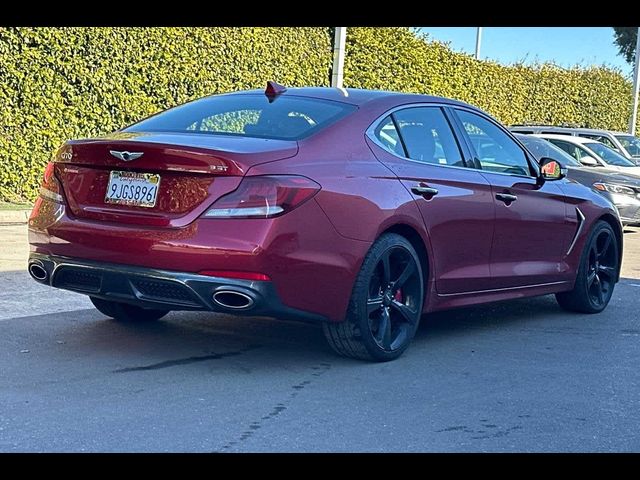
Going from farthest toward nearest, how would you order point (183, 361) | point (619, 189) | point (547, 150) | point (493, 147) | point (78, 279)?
point (547, 150) → point (619, 189) → point (493, 147) → point (183, 361) → point (78, 279)

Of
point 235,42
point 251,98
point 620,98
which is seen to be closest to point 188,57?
point 235,42

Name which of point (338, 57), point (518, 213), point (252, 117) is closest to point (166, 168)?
point (252, 117)

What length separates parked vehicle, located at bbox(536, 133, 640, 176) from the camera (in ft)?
55.3

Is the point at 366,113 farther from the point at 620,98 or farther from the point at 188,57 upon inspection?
the point at 620,98

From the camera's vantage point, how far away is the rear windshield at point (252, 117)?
6.08 m

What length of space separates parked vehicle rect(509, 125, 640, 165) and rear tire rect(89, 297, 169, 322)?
12.8 meters

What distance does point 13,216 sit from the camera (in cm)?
1320

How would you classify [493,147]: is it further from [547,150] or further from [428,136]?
[547,150]

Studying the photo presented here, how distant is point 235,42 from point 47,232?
11.1 metres

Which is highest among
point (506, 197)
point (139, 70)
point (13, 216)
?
point (139, 70)

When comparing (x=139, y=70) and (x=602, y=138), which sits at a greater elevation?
(x=139, y=70)

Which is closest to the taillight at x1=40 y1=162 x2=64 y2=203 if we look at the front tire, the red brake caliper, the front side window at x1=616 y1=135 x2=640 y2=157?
the front tire

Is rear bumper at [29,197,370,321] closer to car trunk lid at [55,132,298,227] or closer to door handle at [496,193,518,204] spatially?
car trunk lid at [55,132,298,227]

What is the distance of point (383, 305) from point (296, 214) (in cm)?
92
